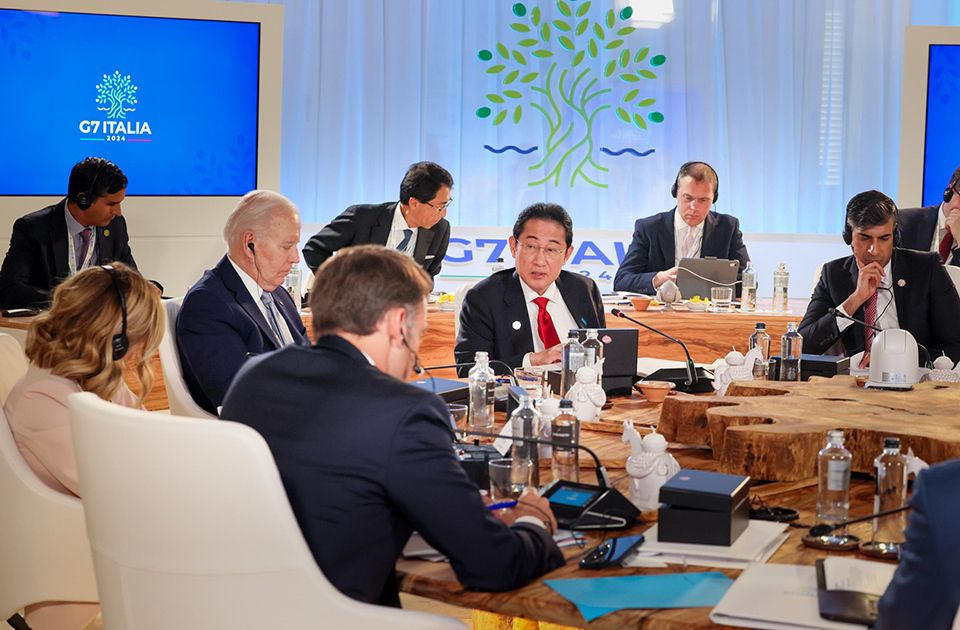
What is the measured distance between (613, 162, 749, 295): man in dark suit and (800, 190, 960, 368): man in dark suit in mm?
1725

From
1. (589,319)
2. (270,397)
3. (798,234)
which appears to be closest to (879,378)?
(589,319)

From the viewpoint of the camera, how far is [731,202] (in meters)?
7.51

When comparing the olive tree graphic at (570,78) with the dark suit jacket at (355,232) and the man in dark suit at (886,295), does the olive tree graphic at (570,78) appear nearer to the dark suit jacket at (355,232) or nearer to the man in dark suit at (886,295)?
the dark suit jacket at (355,232)

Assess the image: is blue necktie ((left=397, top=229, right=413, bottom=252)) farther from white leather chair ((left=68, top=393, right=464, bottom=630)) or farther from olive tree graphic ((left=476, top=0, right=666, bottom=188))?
white leather chair ((left=68, top=393, right=464, bottom=630))

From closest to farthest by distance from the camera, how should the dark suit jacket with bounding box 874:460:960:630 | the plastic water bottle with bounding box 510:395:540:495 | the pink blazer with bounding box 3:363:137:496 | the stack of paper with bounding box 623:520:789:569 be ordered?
1. the dark suit jacket with bounding box 874:460:960:630
2. the stack of paper with bounding box 623:520:789:569
3. the plastic water bottle with bounding box 510:395:540:495
4. the pink blazer with bounding box 3:363:137:496

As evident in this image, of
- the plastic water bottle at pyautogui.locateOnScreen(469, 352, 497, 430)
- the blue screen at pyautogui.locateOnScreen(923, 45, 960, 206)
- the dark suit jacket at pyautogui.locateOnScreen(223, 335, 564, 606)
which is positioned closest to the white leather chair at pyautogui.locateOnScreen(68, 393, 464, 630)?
the dark suit jacket at pyautogui.locateOnScreen(223, 335, 564, 606)

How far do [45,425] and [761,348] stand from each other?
219 cm

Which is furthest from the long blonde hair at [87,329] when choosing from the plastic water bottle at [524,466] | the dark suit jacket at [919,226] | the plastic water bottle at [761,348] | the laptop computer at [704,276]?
the dark suit jacket at [919,226]

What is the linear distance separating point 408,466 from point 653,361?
231 cm

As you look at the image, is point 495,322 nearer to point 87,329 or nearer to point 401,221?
point 87,329

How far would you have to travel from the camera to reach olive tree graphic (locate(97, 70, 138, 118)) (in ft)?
19.1

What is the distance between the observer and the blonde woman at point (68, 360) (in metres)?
2.19

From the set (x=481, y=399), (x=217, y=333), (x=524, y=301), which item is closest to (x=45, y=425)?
(x=217, y=333)

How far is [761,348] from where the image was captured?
324 cm
